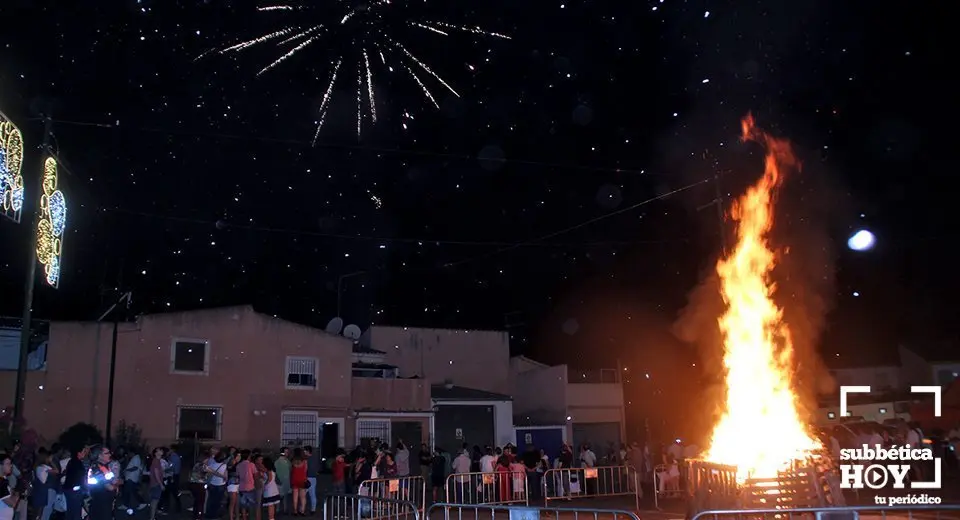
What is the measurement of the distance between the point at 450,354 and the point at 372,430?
8586 mm

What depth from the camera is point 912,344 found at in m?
51.6

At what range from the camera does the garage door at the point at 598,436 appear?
35.2 m

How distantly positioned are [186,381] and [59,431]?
3873 millimetres

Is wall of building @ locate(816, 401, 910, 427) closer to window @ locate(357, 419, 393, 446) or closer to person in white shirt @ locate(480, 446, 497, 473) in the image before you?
window @ locate(357, 419, 393, 446)

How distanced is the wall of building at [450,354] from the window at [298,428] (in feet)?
26.4

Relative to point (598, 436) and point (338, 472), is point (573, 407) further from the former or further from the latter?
point (338, 472)

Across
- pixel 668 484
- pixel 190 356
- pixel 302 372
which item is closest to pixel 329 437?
pixel 302 372

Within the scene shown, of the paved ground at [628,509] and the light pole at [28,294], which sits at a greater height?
the light pole at [28,294]

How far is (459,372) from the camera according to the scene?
36.3 meters

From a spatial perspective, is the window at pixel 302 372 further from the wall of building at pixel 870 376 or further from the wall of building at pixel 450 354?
the wall of building at pixel 870 376

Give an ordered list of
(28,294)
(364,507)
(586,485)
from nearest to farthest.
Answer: (364,507) → (28,294) → (586,485)

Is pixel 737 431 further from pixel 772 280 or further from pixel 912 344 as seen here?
pixel 912 344

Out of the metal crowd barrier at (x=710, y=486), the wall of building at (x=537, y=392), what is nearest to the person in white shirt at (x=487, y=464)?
the metal crowd barrier at (x=710, y=486)

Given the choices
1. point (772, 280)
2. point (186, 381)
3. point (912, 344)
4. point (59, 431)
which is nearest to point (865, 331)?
point (912, 344)
